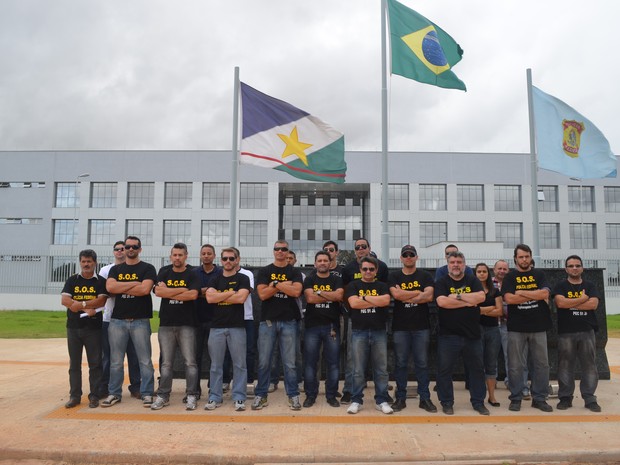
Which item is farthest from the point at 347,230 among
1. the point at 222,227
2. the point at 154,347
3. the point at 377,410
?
the point at 377,410

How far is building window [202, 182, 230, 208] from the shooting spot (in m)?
45.9

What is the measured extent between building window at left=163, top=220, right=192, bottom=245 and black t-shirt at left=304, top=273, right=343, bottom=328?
Result: 134ft

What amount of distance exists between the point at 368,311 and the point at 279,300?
1.12 metres

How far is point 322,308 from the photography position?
6285 millimetres

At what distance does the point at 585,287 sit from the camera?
248 inches

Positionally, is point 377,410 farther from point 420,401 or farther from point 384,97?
point 384,97

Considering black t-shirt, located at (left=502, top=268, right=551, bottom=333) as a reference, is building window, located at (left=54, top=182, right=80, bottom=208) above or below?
above

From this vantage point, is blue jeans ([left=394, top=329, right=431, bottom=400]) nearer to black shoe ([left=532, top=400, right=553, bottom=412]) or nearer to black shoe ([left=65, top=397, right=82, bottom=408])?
black shoe ([left=532, top=400, right=553, bottom=412])

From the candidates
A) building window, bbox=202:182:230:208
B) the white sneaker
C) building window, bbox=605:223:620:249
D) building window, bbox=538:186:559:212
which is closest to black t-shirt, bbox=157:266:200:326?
the white sneaker

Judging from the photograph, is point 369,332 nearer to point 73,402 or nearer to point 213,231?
point 73,402

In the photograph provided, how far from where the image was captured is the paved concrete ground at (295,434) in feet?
14.9

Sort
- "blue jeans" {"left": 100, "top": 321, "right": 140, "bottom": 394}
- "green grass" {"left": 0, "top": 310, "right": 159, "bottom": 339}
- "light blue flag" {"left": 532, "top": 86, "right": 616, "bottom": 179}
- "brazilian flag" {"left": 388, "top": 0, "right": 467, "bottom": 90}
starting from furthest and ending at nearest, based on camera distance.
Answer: "green grass" {"left": 0, "top": 310, "right": 159, "bottom": 339}, "light blue flag" {"left": 532, "top": 86, "right": 616, "bottom": 179}, "brazilian flag" {"left": 388, "top": 0, "right": 467, "bottom": 90}, "blue jeans" {"left": 100, "top": 321, "right": 140, "bottom": 394}

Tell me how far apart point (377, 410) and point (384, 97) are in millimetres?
5603

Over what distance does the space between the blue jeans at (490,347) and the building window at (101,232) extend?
145 ft
